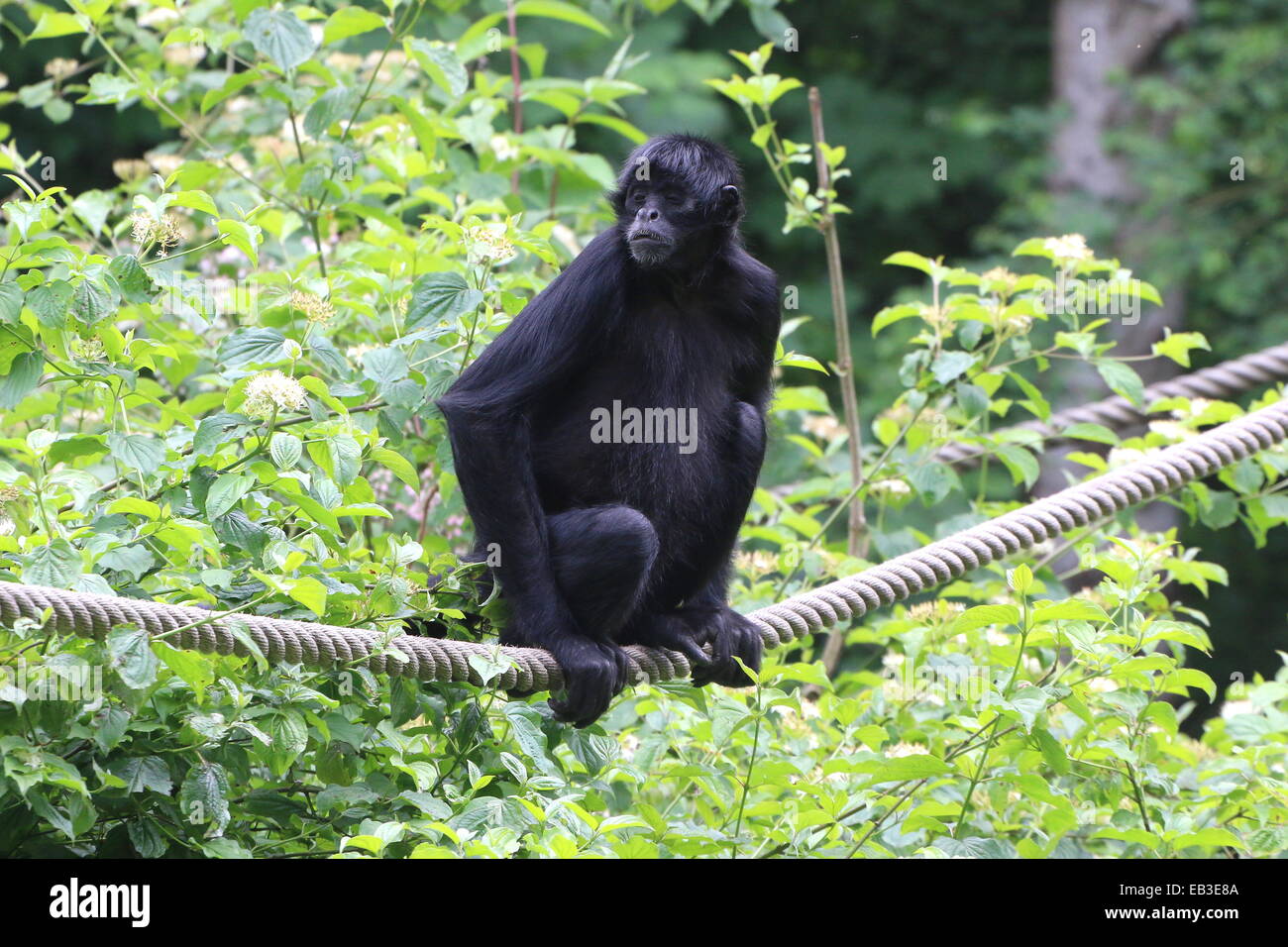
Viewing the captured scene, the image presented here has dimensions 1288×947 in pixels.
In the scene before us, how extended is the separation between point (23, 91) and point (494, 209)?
2513 millimetres

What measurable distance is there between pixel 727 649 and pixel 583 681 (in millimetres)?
683

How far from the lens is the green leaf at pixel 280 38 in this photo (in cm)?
515

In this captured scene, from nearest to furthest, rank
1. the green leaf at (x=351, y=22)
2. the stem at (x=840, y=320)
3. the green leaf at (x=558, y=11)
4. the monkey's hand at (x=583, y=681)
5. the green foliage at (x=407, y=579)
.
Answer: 1. the green foliage at (x=407, y=579)
2. the monkey's hand at (x=583, y=681)
3. the green leaf at (x=351, y=22)
4. the stem at (x=840, y=320)
5. the green leaf at (x=558, y=11)

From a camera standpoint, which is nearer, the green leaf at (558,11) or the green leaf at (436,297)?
the green leaf at (436,297)

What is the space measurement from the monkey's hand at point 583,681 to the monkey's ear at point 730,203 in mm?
1702

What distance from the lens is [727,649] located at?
481 cm

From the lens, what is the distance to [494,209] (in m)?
5.51

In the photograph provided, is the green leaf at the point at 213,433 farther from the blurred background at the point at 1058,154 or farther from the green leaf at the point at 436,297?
the blurred background at the point at 1058,154

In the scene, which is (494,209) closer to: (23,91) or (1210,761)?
(23,91)

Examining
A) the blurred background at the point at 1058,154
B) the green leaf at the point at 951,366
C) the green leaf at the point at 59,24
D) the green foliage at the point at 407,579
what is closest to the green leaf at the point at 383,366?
the green foliage at the point at 407,579

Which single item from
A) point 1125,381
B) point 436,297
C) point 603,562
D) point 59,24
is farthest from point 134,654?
point 1125,381

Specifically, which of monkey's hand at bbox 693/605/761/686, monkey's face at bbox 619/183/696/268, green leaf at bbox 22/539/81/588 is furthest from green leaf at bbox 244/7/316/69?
monkey's hand at bbox 693/605/761/686

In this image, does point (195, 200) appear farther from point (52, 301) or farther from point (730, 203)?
point (730, 203)

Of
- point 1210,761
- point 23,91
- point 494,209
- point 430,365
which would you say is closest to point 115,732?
point 430,365
